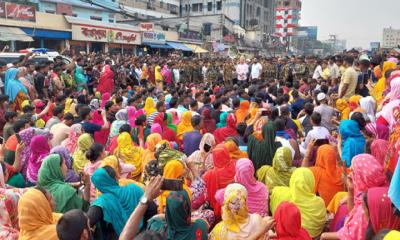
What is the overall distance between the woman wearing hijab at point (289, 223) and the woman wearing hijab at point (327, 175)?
1405 mm

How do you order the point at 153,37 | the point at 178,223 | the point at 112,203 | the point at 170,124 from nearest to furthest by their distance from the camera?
the point at 178,223 < the point at 112,203 < the point at 170,124 < the point at 153,37

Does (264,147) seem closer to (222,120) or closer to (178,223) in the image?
(222,120)

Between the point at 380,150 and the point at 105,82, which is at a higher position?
the point at 105,82

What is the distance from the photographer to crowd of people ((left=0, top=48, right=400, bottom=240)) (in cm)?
247

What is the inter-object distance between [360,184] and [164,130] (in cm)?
389

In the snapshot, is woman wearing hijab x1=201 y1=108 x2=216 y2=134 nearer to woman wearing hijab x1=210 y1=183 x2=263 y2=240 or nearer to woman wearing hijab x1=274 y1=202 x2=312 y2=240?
woman wearing hijab x1=210 y1=183 x2=263 y2=240

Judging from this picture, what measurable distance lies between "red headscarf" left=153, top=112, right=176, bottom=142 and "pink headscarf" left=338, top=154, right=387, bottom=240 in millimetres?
3564

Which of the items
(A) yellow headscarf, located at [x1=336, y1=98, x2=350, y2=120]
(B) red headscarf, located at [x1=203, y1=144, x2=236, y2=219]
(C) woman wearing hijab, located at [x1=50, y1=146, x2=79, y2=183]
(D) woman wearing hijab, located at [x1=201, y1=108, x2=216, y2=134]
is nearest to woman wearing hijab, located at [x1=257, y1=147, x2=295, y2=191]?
(B) red headscarf, located at [x1=203, y1=144, x2=236, y2=219]

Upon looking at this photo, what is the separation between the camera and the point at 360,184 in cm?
268

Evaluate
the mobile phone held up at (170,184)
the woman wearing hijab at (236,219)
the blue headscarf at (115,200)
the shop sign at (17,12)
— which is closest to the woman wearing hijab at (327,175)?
the woman wearing hijab at (236,219)

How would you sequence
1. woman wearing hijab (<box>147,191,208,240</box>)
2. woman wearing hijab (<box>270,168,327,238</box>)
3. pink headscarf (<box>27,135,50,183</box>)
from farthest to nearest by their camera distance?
1. pink headscarf (<box>27,135,50,183</box>)
2. woman wearing hijab (<box>270,168,327,238</box>)
3. woman wearing hijab (<box>147,191,208,240</box>)

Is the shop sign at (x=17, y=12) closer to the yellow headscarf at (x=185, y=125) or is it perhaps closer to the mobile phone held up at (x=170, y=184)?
the yellow headscarf at (x=185, y=125)

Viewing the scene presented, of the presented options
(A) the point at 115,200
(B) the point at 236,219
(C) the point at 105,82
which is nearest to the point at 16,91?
(C) the point at 105,82

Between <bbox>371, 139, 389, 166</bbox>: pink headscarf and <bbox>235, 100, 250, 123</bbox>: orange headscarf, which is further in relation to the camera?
<bbox>235, 100, 250, 123</bbox>: orange headscarf
